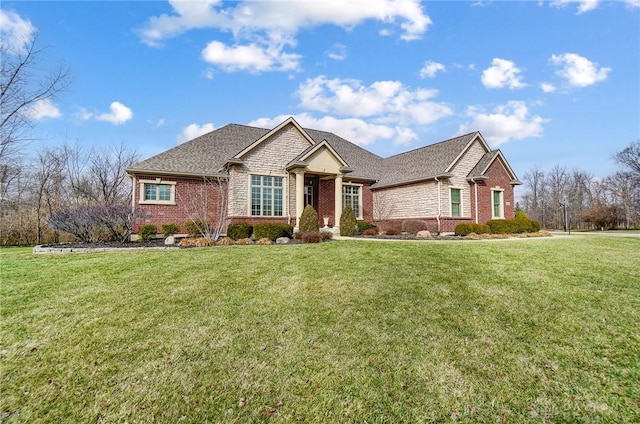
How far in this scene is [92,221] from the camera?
12414 millimetres

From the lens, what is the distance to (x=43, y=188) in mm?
23797

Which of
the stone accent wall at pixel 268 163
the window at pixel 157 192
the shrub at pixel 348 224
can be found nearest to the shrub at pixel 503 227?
the shrub at pixel 348 224

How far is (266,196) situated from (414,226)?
872 cm

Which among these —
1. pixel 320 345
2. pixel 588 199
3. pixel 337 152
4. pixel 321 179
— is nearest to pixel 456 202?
pixel 337 152

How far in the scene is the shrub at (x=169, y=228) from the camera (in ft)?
50.4

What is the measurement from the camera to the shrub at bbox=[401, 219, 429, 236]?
60.2 feet

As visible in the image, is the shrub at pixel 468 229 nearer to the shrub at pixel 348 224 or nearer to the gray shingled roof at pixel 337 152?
the gray shingled roof at pixel 337 152

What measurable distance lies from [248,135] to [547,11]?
660 inches

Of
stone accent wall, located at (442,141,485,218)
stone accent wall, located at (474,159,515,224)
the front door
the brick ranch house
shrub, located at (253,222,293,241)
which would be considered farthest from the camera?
the front door

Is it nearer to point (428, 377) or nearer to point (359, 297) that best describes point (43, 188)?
point (359, 297)

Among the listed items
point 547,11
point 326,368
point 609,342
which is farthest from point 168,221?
point 547,11

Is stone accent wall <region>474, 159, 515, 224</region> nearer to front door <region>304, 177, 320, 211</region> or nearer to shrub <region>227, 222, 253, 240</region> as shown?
front door <region>304, 177, 320, 211</region>

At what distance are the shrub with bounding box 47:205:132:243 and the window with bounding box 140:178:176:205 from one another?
129 inches

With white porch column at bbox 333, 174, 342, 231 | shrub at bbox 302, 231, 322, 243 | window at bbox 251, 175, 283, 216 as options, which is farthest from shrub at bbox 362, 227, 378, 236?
shrub at bbox 302, 231, 322, 243
